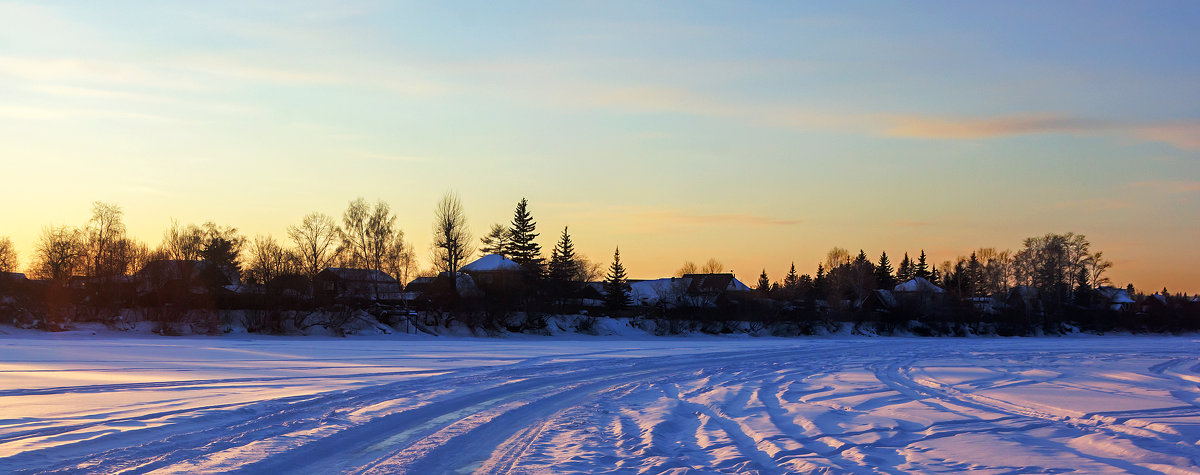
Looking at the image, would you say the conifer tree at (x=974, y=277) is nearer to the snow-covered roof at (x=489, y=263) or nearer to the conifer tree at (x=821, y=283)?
the conifer tree at (x=821, y=283)

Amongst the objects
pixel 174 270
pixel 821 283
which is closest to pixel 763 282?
pixel 821 283

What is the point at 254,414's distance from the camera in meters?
11.1

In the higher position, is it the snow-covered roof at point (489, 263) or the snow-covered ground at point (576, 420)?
the snow-covered roof at point (489, 263)

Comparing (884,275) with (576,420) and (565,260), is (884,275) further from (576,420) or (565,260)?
Answer: (576,420)

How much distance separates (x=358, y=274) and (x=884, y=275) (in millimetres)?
87419

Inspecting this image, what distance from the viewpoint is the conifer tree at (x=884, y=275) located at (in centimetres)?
12112

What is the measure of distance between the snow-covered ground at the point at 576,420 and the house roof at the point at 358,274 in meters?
32.8

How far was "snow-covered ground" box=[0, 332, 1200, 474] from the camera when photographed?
323 inches

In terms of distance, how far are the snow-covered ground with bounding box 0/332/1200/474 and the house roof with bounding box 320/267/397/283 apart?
3281 centimetres

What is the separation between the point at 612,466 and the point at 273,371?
14.0 m

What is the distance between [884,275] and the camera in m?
123

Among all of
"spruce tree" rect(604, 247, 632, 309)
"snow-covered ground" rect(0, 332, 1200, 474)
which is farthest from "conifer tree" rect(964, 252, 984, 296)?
"snow-covered ground" rect(0, 332, 1200, 474)

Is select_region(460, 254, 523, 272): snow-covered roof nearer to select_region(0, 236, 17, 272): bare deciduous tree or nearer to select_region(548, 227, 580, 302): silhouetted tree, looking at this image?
select_region(548, 227, 580, 302): silhouetted tree

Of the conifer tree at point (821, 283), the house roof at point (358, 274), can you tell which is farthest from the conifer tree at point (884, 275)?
the house roof at point (358, 274)
